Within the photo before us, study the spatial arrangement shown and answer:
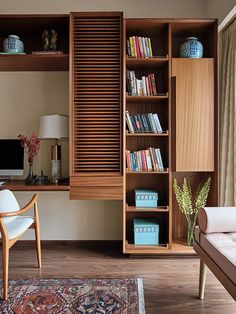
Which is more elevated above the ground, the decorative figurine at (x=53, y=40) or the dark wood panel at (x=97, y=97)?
the decorative figurine at (x=53, y=40)

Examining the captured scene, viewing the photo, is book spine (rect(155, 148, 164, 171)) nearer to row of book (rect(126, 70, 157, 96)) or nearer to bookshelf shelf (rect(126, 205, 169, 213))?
bookshelf shelf (rect(126, 205, 169, 213))

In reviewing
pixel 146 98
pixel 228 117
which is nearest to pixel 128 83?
pixel 146 98

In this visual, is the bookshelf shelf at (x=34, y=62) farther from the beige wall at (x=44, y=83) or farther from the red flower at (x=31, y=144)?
the red flower at (x=31, y=144)

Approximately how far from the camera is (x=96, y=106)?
9.01 feet

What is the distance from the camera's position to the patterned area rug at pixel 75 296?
6.40ft

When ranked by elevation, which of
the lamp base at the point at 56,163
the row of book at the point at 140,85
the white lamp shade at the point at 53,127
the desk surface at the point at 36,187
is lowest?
the desk surface at the point at 36,187

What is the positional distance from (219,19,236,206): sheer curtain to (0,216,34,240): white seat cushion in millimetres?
1888

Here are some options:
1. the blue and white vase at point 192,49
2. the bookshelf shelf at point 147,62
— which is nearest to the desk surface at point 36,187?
the bookshelf shelf at point 147,62

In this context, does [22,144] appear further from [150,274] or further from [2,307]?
[150,274]

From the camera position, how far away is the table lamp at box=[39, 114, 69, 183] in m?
2.86

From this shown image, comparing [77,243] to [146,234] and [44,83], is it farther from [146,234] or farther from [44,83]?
[44,83]

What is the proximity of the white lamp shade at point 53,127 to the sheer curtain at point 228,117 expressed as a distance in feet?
5.23

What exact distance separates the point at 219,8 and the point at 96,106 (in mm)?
1554

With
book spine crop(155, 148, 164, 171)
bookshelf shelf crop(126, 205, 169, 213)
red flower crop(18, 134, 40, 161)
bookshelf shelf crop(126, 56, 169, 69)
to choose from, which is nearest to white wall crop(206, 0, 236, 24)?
bookshelf shelf crop(126, 56, 169, 69)
